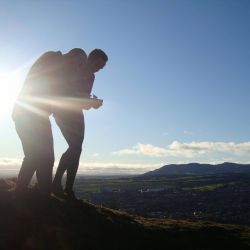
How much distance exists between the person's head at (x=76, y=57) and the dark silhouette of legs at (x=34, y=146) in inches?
61.5

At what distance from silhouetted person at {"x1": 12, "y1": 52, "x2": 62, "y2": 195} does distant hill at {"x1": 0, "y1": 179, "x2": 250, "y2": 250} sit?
0.61m

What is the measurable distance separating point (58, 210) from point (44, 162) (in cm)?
113

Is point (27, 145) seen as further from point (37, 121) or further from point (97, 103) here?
point (97, 103)

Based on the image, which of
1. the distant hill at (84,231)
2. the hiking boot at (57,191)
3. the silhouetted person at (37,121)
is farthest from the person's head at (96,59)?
the distant hill at (84,231)

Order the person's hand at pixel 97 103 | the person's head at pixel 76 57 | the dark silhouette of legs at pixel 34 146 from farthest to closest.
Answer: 1. the person's hand at pixel 97 103
2. the person's head at pixel 76 57
3. the dark silhouette of legs at pixel 34 146

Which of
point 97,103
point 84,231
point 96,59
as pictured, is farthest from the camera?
point 97,103

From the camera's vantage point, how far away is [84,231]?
349 inches

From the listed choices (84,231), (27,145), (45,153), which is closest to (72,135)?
(45,153)

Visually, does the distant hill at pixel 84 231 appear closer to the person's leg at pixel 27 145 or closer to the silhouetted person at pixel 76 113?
the person's leg at pixel 27 145

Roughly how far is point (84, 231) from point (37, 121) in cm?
257

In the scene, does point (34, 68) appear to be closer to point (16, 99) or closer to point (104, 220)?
point (16, 99)

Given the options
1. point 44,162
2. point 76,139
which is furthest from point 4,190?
point 76,139

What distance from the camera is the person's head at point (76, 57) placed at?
9816 mm

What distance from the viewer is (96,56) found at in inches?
413
